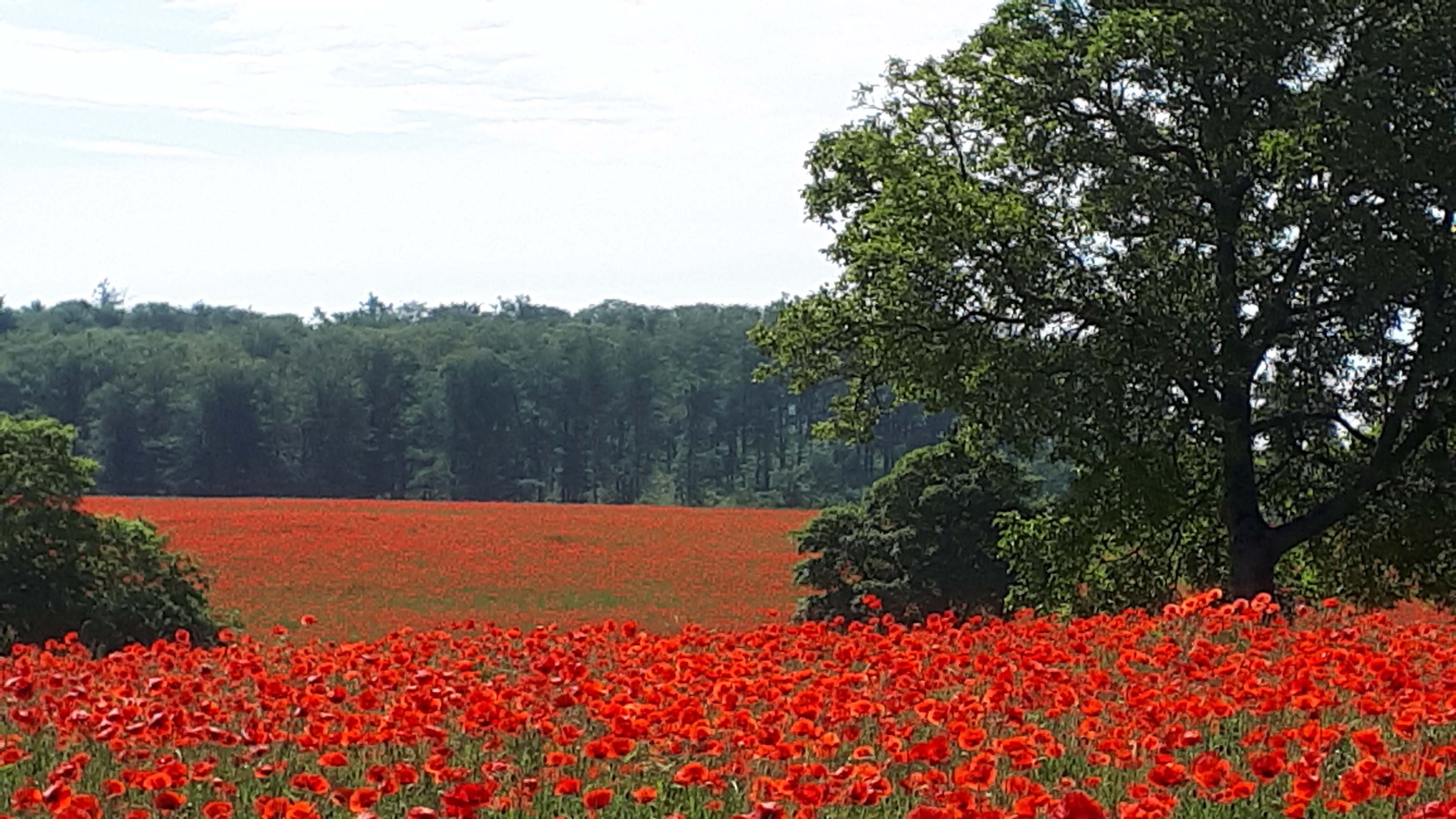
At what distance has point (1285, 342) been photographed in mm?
18625

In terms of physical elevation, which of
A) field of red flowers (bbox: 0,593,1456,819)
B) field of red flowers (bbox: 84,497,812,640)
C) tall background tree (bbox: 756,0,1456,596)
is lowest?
field of red flowers (bbox: 84,497,812,640)

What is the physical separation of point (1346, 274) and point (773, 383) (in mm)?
89947

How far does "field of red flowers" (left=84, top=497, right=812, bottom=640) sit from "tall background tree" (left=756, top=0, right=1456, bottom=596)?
9.68 m

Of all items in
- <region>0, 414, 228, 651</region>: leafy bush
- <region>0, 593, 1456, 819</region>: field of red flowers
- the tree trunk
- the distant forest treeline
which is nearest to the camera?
<region>0, 593, 1456, 819</region>: field of red flowers

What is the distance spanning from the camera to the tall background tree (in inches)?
698

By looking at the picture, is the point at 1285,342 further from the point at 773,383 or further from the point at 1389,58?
the point at 773,383

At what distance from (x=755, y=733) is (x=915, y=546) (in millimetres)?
23454

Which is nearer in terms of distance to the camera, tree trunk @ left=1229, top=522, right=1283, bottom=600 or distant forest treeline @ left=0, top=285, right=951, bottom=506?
tree trunk @ left=1229, top=522, right=1283, bottom=600

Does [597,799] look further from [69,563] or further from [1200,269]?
[69,563]

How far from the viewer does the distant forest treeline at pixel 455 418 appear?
320 ft

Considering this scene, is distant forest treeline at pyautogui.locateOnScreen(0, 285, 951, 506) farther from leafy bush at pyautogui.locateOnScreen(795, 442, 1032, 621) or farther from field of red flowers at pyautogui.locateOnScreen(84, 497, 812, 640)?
leafy bush at pyautogui.locateOnScreen(795, 442, 1032, 621)

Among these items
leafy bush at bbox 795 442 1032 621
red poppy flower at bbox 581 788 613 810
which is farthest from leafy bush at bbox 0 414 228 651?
red poppy flower at bbox 581 788 613 810

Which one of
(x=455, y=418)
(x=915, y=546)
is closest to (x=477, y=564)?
(x=915, y=546)

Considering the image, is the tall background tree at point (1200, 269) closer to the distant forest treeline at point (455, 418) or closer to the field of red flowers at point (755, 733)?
the field of red flowers at point (755, 733)
